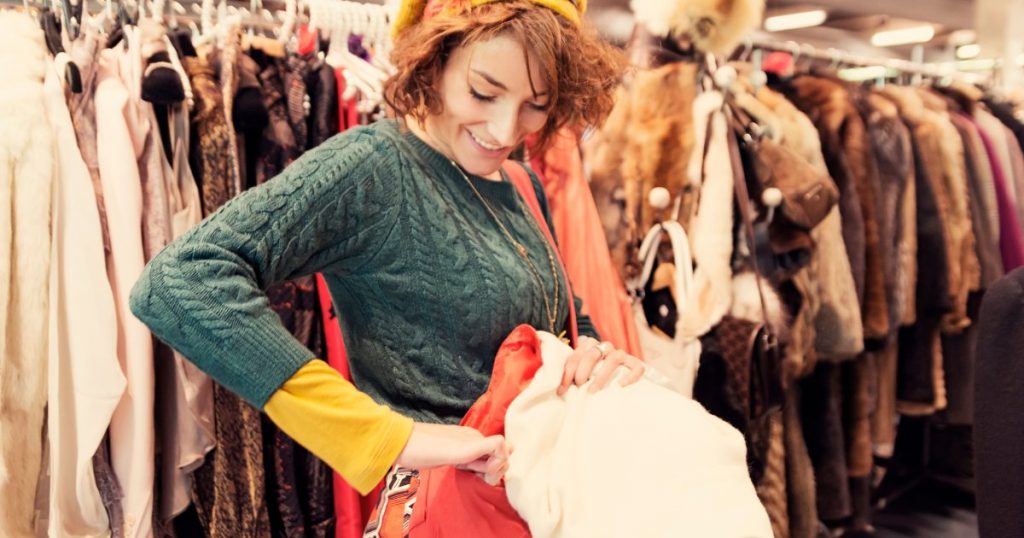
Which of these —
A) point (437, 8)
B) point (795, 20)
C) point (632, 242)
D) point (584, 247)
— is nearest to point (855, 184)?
point (632, 242)

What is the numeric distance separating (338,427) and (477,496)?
17 cm

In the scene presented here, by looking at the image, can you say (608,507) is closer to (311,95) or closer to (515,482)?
(515,482)

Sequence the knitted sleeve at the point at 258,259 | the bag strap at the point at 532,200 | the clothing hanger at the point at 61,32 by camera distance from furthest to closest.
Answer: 1. the clothing hanger at the point at 61,32
2. the bag strap at the point at 532,200
3. the knitted sleeve at the point at 258,259

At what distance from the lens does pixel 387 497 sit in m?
0.89

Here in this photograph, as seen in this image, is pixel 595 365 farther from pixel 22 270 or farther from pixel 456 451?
pixel 22 270

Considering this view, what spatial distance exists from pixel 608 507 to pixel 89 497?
0.90m

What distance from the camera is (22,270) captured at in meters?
1.10

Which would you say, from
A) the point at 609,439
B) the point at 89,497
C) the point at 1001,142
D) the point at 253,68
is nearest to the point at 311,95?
the point at 253,68

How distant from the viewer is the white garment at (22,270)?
1077 millimetres

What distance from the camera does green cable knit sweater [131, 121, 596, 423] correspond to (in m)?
0.69

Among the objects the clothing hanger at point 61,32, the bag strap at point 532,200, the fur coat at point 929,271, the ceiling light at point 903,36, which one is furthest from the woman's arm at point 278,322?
the ceiling light at point 903,36

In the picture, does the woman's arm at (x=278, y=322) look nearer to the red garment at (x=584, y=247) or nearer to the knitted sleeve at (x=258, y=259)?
the knitted sleeve at (x=258, y=259)

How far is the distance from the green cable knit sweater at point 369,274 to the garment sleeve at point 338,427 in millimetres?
20

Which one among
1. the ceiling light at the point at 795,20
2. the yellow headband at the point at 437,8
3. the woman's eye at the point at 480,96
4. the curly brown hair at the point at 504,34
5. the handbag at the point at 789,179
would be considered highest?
the ceiling light at the point at 795,20
